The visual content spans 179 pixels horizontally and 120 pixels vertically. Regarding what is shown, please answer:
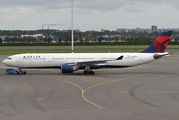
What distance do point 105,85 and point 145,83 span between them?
562 centimetres

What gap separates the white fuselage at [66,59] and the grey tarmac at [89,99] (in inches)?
225

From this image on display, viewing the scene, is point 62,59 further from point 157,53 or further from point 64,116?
point 64,116

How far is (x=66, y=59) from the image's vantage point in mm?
37875

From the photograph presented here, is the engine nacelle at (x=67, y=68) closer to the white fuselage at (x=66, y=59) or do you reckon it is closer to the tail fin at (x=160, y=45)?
the white fuselage at (x=66, y=59)

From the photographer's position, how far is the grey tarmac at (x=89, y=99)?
17.1 metres

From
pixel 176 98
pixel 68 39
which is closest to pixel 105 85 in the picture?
pixel 176 98

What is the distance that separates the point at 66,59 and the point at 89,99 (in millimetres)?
16892

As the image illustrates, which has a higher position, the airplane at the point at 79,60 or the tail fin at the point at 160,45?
A: the tail fin at the point at 160,45

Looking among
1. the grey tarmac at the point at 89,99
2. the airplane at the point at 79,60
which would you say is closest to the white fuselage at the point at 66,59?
the airplane at the point at 79,60

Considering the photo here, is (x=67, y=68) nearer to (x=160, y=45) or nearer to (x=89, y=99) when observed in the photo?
(x=89, y=99)

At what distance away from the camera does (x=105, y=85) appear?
2873cm

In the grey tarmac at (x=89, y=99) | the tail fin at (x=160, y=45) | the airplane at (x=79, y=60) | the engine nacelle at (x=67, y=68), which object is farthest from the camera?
the tail fin at (x=160, y=45)

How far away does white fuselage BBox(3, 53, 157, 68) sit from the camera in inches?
1475

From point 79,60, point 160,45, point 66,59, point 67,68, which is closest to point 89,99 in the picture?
point 67,68
